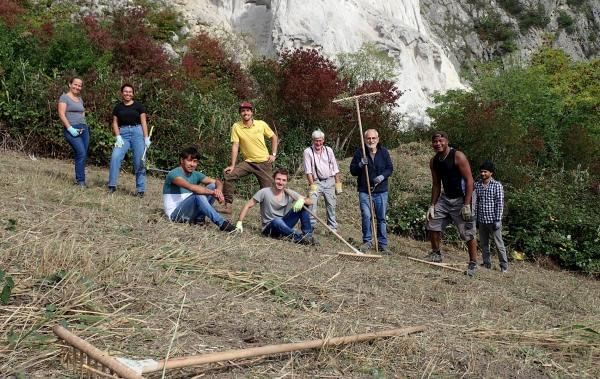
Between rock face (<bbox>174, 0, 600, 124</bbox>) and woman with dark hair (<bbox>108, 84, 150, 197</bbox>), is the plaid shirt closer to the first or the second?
woman with dark hair (<bbox>108, 84, 150, 197</bbox>)

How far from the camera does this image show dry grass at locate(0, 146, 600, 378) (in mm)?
3023

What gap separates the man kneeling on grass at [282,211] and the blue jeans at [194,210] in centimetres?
42

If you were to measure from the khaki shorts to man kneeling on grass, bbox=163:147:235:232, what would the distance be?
8.39 feet

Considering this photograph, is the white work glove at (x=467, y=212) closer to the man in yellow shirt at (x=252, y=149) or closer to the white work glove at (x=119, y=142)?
the man in yellow shirt at (x=252, y=149)

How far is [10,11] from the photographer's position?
18.1m

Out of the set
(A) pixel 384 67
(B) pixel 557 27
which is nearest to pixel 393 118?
(A) pixel 384 67

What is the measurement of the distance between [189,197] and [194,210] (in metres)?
0.17

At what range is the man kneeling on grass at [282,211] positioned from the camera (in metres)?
6.82

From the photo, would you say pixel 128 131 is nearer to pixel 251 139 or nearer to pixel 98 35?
pixel 251 139

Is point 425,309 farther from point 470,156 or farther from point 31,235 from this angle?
point 470,156

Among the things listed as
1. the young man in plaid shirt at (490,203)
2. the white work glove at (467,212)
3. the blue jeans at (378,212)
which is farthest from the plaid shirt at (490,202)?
the blue jeans at (378,212)

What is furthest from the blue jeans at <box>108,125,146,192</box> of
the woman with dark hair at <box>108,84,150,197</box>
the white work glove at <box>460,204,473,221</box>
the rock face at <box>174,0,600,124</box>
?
the rock face at <box>174,0,600,124</box>

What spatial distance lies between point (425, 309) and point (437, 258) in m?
2.98

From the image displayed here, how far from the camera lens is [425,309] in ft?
14.2
